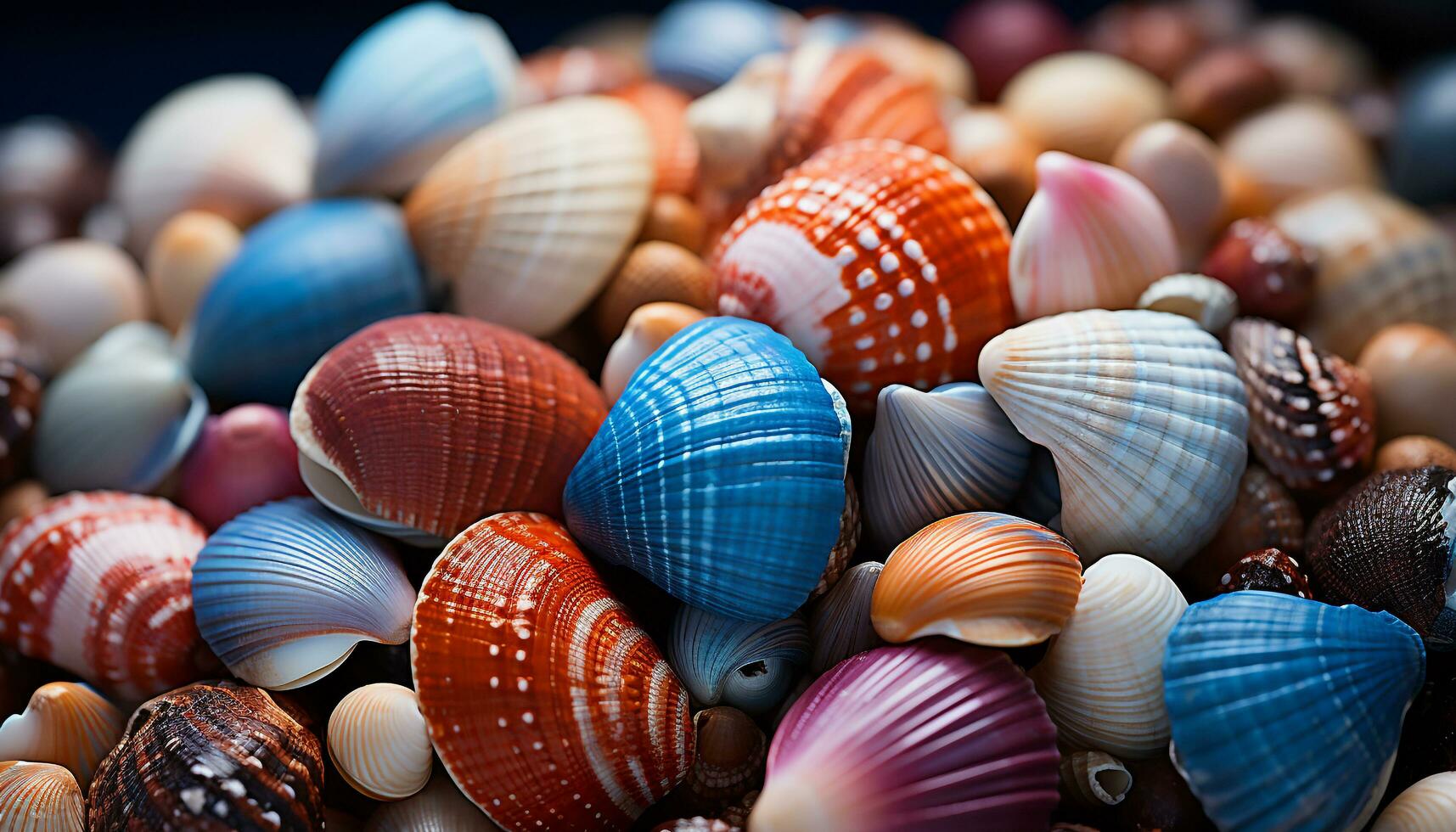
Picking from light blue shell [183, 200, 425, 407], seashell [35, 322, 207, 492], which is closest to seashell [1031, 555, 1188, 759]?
light blue shell [183, 200, 425, 407]

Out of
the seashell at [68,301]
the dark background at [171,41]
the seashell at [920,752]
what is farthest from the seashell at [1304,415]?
the seashell at [68,301]

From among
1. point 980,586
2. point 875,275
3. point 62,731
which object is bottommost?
point 62,731

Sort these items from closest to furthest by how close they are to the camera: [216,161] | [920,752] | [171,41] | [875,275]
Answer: [920,752] < [875,275] < [216,161] < [171,41]

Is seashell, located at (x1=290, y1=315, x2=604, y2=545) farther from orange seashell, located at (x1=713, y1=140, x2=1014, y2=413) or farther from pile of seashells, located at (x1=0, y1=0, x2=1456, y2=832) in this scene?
orange seashell, located at (x1=713, y1=140, x2=1014, y2=413)

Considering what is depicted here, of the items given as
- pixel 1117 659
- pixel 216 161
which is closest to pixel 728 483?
pixel 1117 659

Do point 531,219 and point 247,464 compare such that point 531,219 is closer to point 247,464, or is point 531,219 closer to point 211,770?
point 247,464

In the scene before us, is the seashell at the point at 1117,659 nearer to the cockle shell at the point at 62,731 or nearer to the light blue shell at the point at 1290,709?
the light blue shell at the point at 1290,709
